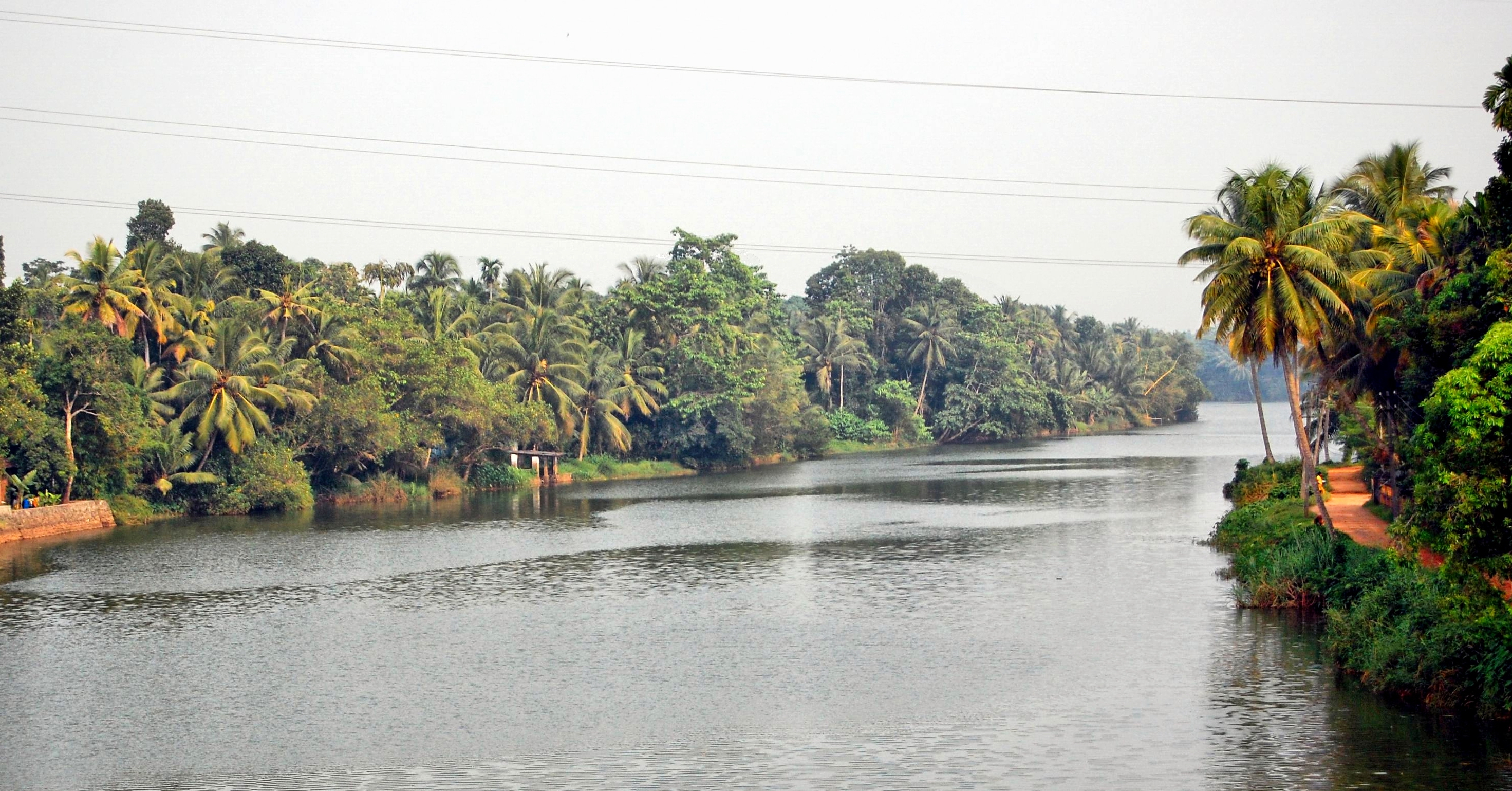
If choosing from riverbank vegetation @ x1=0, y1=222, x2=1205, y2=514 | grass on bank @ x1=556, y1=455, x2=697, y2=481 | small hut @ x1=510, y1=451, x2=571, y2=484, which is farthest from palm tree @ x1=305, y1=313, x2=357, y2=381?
grass on bank @ x1=556, y1=455, x2=697, y2=481

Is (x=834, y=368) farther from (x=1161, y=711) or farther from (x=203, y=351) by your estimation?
(x=1161, y=711)

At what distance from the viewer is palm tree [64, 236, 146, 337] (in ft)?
161

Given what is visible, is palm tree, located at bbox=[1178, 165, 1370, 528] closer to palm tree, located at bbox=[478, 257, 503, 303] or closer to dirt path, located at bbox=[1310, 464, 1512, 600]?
dirt path, located at bbox=[1310, 464, 1512, 600]

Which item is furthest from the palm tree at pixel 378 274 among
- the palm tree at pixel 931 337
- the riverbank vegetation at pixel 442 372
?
the palm tree at pixel 931 337

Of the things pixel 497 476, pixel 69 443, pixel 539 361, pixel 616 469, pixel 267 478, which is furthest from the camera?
pixel 616 469

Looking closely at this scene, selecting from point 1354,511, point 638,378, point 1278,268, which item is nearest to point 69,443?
point 638,378

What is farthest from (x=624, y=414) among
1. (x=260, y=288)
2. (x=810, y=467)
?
(x=260, y=288)

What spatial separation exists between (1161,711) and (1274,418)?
5715 inches

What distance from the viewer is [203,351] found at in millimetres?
51250

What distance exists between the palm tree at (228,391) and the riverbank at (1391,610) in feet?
123

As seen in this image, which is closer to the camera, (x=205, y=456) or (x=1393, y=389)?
(x=1393, y=389)

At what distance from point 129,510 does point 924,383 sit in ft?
218

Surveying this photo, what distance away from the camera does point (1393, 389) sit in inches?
1188

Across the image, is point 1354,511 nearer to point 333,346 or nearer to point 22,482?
point 333,346
